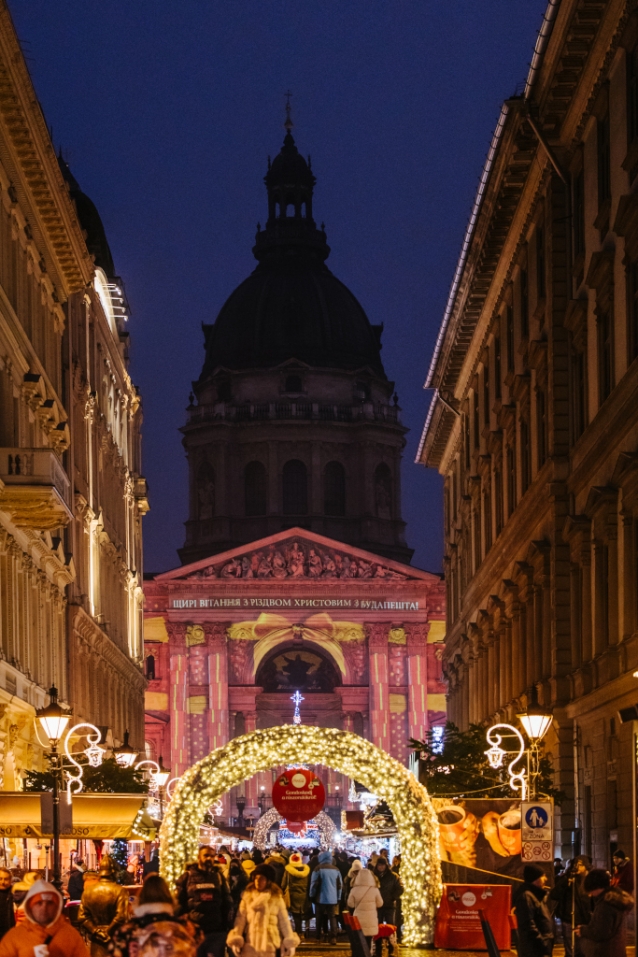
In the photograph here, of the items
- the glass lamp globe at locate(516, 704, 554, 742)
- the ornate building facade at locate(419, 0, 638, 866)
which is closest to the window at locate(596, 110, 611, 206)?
the ornate building facade at locate(419, 0, 638, 866)

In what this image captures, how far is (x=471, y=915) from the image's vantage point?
3053 cm

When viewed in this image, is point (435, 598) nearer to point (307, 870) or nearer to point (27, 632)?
point (27, 632)

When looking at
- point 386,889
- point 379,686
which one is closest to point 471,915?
point 386,889

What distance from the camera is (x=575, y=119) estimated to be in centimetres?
3894

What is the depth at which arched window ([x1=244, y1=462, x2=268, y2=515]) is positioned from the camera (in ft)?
438

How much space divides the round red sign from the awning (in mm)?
2358

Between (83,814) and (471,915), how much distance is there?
296 inches

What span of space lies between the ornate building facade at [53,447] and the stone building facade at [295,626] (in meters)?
41.8

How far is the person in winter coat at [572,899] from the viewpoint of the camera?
22.0m

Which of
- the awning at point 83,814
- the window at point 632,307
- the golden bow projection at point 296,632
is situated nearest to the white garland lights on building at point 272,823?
the golden bow projection at point 296,632

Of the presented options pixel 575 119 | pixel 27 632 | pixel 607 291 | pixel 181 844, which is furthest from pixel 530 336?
pixel 181 844

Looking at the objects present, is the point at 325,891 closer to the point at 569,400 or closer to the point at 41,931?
the point at 569,400

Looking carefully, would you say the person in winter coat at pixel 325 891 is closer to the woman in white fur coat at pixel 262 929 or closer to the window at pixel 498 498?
the woman in white fur coat at pixel 262 929

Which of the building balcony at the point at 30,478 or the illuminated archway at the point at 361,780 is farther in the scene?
the building balcony at the point at 30,478
